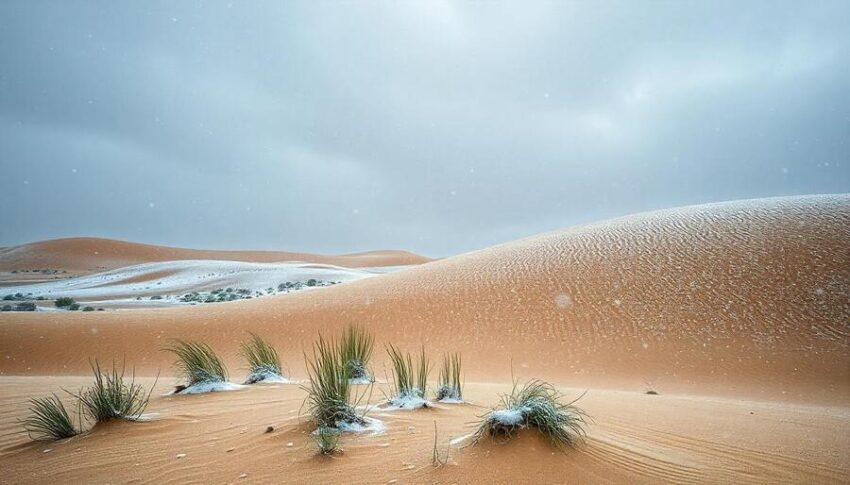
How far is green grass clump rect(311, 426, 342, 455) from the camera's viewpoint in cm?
373

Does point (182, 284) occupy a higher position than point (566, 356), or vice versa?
point (182, 284)

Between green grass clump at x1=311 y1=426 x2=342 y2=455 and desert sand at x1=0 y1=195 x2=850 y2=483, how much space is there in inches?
5.1

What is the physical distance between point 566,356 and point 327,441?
902cm

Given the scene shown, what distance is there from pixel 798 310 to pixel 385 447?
12.9 metres

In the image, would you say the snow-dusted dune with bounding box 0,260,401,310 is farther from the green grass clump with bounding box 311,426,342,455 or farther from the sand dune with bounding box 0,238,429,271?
the sand dune with bounding box 0,238,429,271

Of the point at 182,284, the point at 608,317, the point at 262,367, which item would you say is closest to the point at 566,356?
the point at 608,317

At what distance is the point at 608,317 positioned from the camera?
13.1 metres

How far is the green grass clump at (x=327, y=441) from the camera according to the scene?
12.3 ft

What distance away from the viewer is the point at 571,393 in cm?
771

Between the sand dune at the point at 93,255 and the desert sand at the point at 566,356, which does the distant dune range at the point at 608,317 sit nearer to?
the desert sand at the point at 566,356

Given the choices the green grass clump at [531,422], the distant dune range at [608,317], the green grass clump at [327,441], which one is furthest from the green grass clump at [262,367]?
the green grass clump at [531,422]

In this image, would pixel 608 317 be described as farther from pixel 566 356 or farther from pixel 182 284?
A: pixel 182 284

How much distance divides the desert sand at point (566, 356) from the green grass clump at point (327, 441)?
130 millimetres

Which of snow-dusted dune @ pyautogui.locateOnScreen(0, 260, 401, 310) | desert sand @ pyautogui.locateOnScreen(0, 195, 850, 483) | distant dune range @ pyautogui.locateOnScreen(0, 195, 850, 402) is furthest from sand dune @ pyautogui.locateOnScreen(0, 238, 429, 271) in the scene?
desert sand @ pyautogui.locateOnScreen(0, 195, 850, 483)
